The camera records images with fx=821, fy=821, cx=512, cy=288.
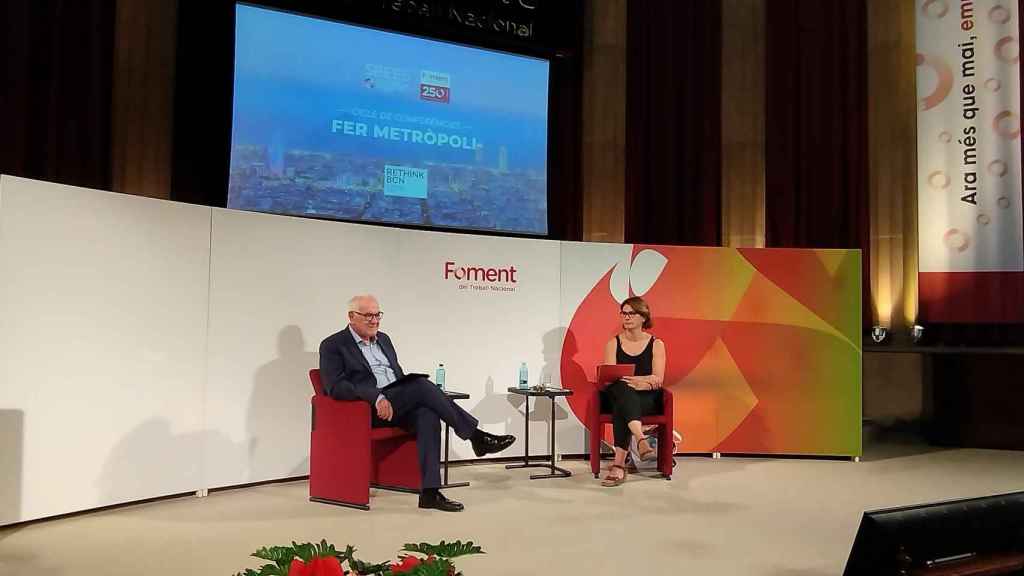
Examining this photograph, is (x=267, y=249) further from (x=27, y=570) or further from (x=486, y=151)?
(x=486, y=151)

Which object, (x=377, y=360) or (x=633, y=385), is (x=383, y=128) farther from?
(x=633, y=385)

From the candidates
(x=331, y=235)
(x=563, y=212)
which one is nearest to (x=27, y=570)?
(x=331, y=235)

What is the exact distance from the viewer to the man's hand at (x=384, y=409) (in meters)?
4.57

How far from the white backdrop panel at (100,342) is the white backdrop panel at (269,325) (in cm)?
12

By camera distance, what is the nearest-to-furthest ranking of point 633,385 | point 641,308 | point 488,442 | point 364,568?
point 364,568 → point 488,442 → point 633,385 → point 641,308

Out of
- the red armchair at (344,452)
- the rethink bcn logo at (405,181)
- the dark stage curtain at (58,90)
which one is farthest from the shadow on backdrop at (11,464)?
the rethink bcn logo at (405,181)

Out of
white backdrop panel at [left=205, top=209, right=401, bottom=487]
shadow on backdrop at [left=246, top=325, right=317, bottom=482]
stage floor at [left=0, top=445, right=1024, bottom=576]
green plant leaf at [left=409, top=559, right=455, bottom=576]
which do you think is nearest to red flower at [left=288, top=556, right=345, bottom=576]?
green plant leaf at [left=409, top=559, right=455, bottom=576]

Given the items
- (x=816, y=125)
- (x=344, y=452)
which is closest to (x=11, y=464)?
(x=344, y=452)

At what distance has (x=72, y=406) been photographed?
164 inches

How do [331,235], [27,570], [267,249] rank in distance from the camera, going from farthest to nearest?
[331,235] < [267,249] < [27,570]

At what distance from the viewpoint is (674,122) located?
8.66 meters

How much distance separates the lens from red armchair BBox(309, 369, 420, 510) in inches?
177

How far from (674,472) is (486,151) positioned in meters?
3.55

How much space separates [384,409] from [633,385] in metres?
1.84
